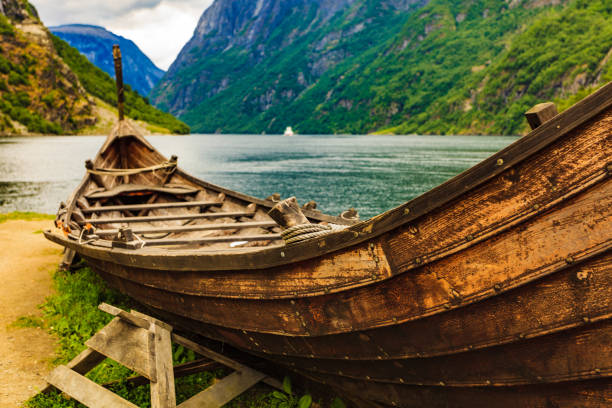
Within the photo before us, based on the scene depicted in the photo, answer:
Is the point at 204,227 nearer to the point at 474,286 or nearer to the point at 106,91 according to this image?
the point at 474,286

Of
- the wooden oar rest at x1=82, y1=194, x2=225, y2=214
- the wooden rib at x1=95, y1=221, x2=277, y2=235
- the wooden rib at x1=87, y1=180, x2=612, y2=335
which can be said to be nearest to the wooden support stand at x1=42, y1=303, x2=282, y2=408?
the wooden rib at x1=87, y1=180, x2=612, y2=335

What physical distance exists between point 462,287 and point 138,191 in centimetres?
886

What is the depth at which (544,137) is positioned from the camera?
227 centimetres

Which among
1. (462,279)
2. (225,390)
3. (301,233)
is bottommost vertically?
(225,390)

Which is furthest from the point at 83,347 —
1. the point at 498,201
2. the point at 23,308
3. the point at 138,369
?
the point at 498,201

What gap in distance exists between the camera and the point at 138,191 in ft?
32.9

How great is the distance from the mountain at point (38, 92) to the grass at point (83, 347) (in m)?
138

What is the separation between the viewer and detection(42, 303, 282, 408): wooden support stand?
4203 millimetres

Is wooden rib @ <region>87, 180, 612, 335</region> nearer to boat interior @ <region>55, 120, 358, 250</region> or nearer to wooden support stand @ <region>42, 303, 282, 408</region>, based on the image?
wooden support stand @ <region>42, 303, 282, 408</region>

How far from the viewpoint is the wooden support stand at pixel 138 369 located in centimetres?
420

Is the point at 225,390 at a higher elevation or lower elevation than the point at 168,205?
lower

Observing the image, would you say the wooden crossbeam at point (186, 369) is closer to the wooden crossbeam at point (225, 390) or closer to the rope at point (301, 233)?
the wooden crossbeam at point (225, 390)

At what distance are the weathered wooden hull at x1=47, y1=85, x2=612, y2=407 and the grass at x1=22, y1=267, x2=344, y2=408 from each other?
1.43m

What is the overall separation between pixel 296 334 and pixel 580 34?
578 ft
